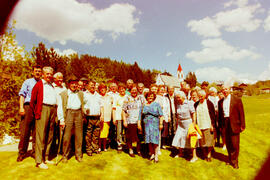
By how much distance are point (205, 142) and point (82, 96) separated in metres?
4.88

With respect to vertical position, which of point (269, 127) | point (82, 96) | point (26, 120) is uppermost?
point (82, 96)

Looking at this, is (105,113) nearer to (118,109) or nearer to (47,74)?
(118,109)

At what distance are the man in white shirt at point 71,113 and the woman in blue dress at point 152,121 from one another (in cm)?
234

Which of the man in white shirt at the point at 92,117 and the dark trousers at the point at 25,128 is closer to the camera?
the dark trousers at the point at 25,128

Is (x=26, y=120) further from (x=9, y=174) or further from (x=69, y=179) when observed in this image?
(x=69, y=179)

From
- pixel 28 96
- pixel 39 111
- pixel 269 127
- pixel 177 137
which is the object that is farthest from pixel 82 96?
pixel 269 127

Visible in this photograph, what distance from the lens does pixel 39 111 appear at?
15.5 feet

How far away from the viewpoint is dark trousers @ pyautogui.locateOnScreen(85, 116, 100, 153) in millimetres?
5941

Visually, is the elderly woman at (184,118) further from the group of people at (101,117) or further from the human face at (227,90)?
the human face at (227,90)

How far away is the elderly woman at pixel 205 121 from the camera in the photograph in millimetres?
5857

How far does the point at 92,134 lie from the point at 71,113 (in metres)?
1.29

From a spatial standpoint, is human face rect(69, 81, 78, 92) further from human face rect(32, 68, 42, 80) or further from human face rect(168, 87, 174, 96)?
human face rect(168, 87, 174, 96)

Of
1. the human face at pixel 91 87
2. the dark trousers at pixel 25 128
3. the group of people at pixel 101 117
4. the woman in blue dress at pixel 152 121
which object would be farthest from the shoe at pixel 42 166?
the woman in blue dress at pixel 152 121

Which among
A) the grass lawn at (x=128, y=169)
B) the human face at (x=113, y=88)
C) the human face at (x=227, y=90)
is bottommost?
the grass lawn at (x=128, y=169)
